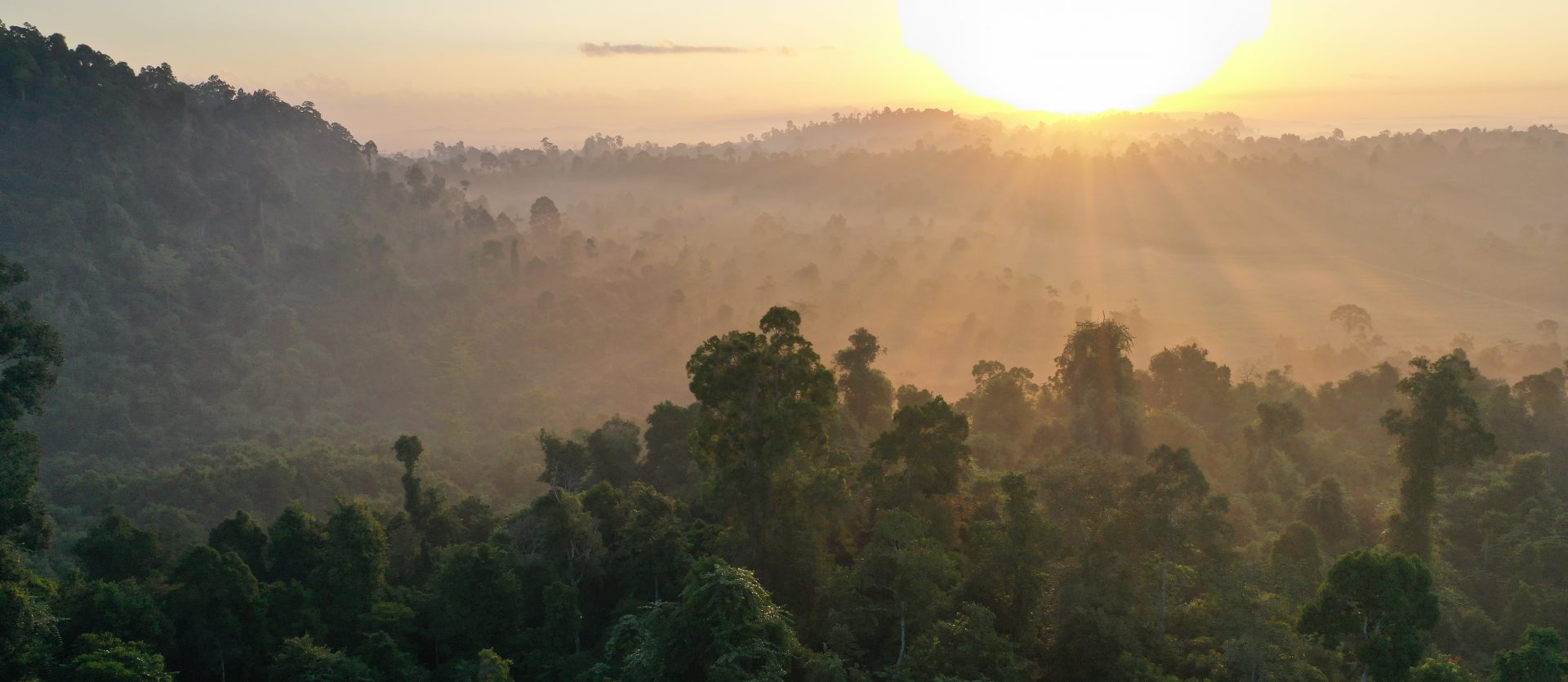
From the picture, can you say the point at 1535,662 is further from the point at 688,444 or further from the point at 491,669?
the point at 491,669

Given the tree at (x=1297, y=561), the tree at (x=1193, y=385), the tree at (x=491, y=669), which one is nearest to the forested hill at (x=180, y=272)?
the tree at (x=491, y=669)

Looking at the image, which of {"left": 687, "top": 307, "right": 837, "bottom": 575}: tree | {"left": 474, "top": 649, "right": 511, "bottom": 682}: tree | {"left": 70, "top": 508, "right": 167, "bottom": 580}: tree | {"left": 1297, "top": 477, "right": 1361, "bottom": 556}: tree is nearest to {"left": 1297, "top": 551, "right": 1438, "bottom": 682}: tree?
{"left": 687, "top": 307, "right": 837, "bottom": 575}: tree

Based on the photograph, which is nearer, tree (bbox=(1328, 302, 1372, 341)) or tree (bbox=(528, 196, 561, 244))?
tree (bbox=(1328, 302, 1372, 341))

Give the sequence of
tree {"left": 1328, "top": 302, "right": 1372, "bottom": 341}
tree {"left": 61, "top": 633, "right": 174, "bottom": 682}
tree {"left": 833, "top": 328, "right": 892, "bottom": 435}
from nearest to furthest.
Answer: tree {"left": 61, "top": 633, "right": 174, "bottom": 682}, tree {"left": 833, "top": 328, "right": 892, "bottom": 435}, tree {"left": 1328, "top": 302, "right": 1372, "bottom": 341}

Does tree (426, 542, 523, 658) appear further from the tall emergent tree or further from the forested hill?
the forested hill

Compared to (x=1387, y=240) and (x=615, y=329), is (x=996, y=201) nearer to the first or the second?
(x=1387, y=240)

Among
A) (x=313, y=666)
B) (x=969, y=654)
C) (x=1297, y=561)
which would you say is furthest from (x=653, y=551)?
(x=1297, y=561)
